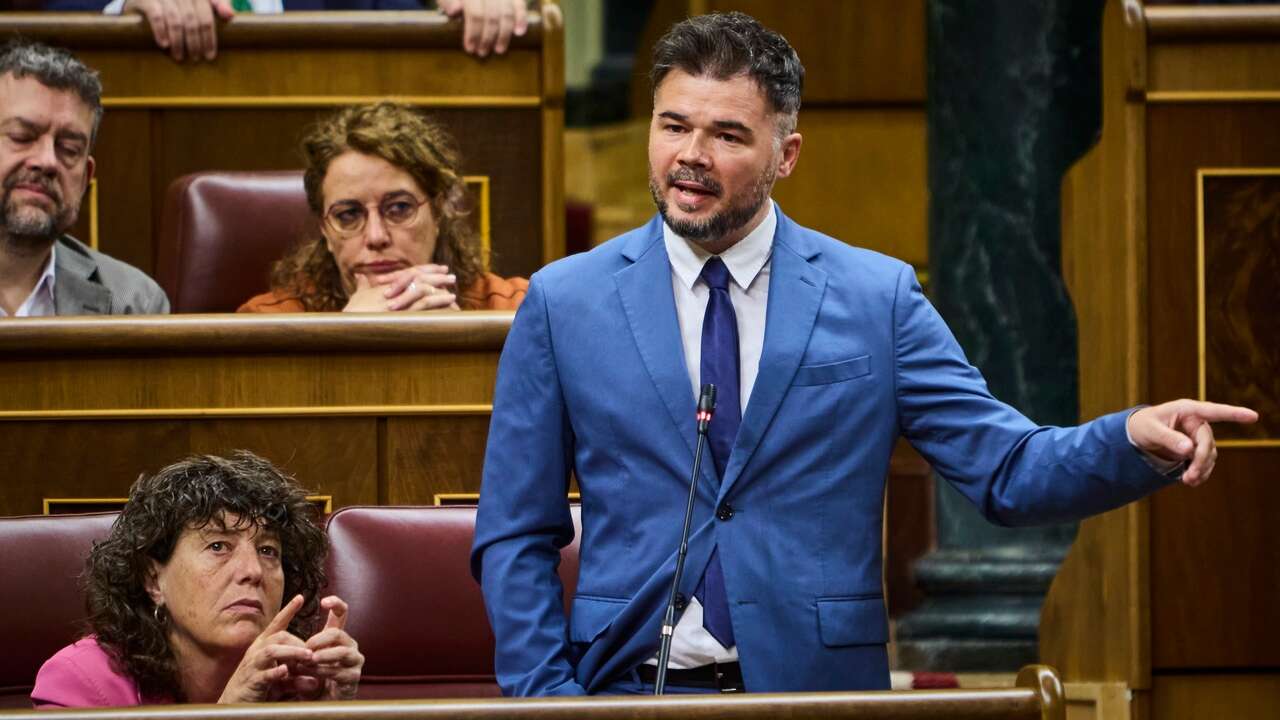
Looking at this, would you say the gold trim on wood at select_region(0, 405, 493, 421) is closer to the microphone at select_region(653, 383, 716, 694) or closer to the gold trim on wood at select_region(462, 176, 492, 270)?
the microphone at select_region(653, 383, 716, 694)

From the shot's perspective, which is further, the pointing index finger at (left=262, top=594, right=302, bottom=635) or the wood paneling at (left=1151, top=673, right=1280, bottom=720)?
the wood paneling at (left=1151, top=673, right=1280, bottom=720)

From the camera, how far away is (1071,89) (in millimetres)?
2650

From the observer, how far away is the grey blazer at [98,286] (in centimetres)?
209

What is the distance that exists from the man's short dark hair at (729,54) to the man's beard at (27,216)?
1018 millimetres

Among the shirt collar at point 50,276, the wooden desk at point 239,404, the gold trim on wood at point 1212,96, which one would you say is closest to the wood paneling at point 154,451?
the wooden desk at point 239,404

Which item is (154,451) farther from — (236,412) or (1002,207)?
(1002,207)

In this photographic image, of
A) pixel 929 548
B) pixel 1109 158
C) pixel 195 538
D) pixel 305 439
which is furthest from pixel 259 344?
pixel 929 548

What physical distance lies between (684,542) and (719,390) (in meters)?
0.13

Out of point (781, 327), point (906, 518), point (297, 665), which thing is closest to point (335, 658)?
point (297, 665)

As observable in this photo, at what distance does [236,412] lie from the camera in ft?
5.57

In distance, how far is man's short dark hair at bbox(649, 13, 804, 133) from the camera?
128 centimetres

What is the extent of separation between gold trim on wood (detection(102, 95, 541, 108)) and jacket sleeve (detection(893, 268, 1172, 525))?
3.72 feet

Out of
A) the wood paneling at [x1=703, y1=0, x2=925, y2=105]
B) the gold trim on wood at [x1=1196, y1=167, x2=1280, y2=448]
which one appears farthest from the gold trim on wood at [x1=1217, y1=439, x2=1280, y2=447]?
the wood paneling at [x1=703, y1=0, x2=925, y2=105]

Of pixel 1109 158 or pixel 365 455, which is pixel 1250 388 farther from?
pixel 365 455
